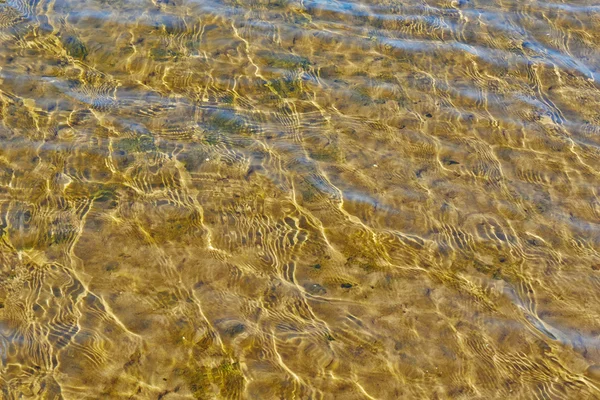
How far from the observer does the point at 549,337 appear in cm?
492

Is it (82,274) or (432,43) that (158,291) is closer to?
(82,274)

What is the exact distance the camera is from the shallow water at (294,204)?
4.67m

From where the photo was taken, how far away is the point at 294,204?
6.04 metres

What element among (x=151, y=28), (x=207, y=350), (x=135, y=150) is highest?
(x=151, y=28)

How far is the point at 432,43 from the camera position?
877 centimetres

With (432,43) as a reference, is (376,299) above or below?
below

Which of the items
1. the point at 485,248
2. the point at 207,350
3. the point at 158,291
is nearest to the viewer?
the point at 207,350

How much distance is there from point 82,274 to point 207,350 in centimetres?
143

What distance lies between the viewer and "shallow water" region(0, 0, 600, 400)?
467cm

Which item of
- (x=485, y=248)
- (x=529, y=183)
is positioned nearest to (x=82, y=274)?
(x=485, y=248)

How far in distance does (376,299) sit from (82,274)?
268 cm

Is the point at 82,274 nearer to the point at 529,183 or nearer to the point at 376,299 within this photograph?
the point at 376,299

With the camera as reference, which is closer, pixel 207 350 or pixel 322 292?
pixel 207 350

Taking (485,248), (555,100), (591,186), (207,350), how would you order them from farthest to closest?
(555,100) → (591,186) → (485,248) → (207,350)
